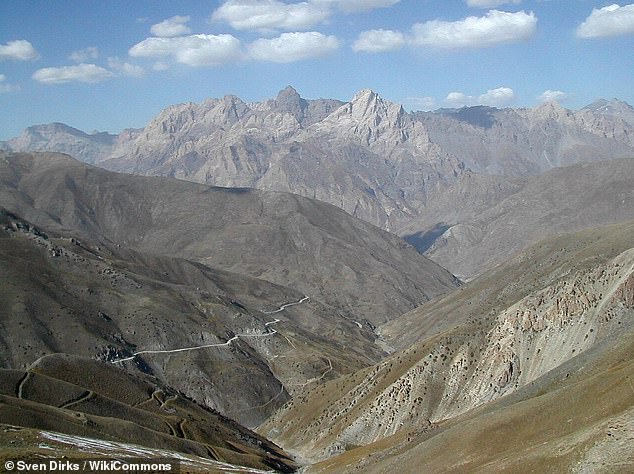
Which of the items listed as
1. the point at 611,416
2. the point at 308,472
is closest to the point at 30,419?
the point at 308,472

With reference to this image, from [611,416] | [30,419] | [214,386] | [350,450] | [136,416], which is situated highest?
[611,416]

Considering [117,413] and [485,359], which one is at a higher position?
[485,359]

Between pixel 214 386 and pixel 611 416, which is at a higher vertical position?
pixel 611 416

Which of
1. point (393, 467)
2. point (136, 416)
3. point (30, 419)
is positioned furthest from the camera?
point (136, 416)

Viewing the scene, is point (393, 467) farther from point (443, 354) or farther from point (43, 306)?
point (43, 306)

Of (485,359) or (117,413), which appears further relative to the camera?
(485,359)

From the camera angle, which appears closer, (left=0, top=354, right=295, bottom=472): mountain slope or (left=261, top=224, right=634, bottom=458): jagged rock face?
(left=0, top=354, right=295, bottom=472): mountain slope

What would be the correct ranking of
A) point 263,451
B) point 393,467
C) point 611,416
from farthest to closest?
1. point 263,451
2. point 393,467
3. point 611,416

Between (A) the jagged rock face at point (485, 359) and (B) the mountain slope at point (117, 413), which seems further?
(A) the jagged rock face at point (485, 359)
